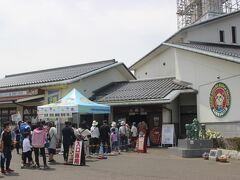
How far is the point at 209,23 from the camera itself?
25.2m

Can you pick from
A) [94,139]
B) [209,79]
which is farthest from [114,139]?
[209,79]

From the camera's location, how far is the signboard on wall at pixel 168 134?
20375 mm

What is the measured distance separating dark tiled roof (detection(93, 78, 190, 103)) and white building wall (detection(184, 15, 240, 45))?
423 centimetres

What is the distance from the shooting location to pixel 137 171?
38.2ft

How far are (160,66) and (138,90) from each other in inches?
237

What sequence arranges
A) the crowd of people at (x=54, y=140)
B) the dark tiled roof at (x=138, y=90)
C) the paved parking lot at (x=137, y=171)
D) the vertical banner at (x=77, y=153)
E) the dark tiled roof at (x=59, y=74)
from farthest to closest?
the dark tiled roof at (x=59, y=74) < the dark tiled roof at (x=138, y=90) < the vertical banner at (x=77, y=153) < the crowd of people at (x=54, y=140) < the paved parking lot at (x=137, y=171)

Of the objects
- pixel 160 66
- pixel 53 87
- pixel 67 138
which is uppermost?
pixel 160 66

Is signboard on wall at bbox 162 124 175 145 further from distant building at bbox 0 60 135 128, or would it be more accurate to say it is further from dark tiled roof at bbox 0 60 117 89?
dark tiled roof at bbox 0 60 117 89

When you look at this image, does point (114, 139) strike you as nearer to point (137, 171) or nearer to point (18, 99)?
point (137, 171)

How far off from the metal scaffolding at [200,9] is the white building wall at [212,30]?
6239 mm

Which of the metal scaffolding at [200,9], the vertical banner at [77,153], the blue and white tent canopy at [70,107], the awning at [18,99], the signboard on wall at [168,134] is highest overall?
the metal scaffolding at [200,9]

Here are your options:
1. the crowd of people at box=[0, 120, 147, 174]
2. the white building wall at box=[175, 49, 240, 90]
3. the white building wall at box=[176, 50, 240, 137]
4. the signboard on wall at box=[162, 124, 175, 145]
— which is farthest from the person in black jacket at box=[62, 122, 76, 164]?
the white building wall at box=[175, 49, 240, 90]

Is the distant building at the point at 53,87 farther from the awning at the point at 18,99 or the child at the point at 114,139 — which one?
the child at the point at 114,139

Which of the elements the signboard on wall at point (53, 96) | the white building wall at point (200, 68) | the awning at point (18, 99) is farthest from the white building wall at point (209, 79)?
the awning at point (18, 99)
